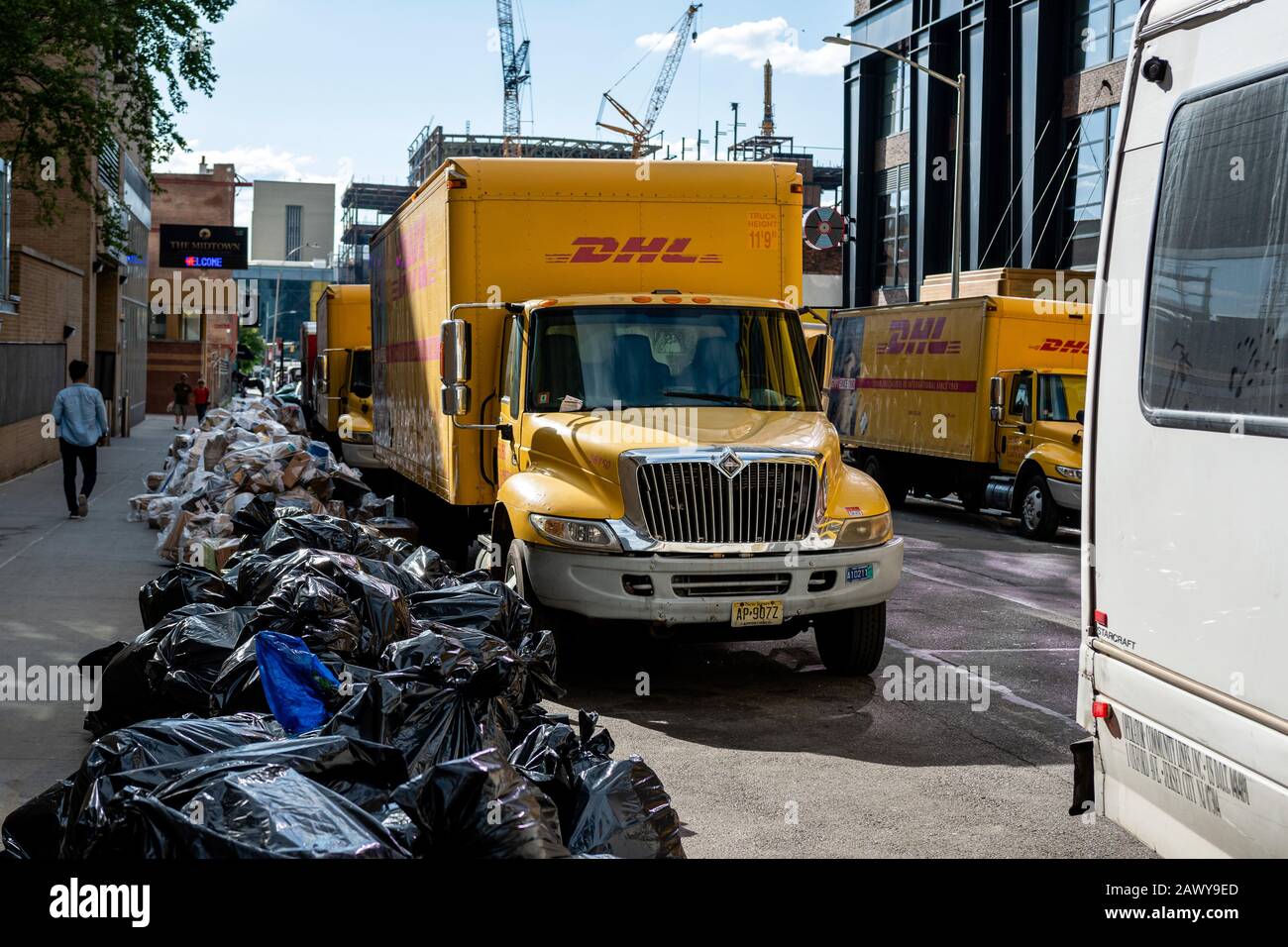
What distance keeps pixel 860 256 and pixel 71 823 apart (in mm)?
44623

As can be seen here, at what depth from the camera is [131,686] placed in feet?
22.9

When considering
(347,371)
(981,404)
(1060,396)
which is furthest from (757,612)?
(347,371)

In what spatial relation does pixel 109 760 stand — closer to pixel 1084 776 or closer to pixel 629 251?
pixel 1084 776

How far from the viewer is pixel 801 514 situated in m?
8.81

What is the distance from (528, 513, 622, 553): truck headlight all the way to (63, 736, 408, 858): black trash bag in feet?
13.7

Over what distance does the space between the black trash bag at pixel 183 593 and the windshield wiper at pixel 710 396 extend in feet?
10.8

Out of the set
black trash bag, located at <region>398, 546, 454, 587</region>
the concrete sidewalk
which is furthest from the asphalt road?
the concrete sidewalk

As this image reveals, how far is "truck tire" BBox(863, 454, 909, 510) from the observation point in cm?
2427

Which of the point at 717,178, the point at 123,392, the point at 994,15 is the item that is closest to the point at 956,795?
the point at 717,178

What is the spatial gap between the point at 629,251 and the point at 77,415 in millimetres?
8769

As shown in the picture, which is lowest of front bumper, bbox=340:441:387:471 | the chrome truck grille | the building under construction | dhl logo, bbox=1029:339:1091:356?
front bumper, bbox=340:441:387:471

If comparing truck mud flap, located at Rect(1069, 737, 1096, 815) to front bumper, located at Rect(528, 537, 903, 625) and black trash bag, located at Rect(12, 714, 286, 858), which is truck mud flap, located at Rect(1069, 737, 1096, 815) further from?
front bumper, located at Rect(528, 537, 903, 625)
